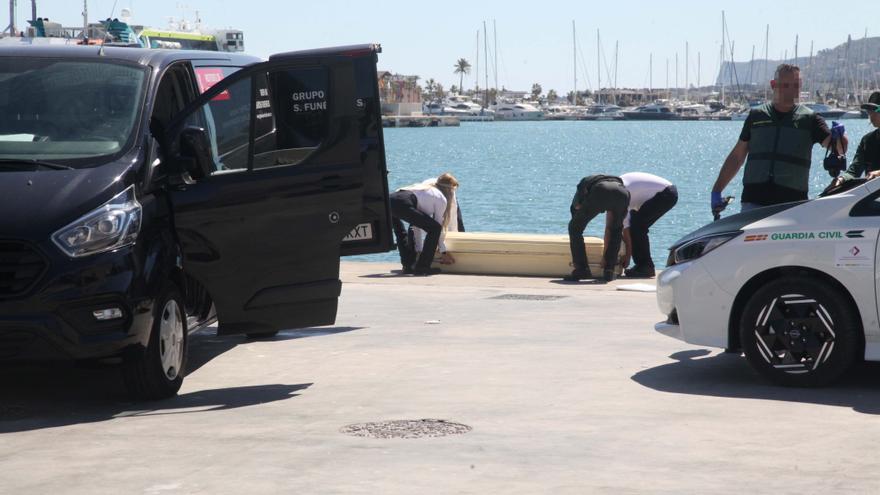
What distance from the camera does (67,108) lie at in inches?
362

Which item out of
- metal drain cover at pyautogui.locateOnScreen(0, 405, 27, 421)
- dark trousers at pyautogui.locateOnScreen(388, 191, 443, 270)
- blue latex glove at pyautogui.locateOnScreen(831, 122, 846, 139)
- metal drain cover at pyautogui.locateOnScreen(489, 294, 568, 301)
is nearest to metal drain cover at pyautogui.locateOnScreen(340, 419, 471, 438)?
A: metal drain cover at pyautogui.locateOnScreen(0, 405, 27, 421)

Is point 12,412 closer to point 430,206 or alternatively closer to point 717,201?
point 717,201

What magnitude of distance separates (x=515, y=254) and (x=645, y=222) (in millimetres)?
1549

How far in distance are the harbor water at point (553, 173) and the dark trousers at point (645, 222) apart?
10325 millimetres

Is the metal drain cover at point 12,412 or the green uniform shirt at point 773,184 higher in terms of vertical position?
the green uniform shirt at point 773,184

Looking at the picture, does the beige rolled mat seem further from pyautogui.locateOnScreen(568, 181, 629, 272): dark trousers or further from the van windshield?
the van windshield

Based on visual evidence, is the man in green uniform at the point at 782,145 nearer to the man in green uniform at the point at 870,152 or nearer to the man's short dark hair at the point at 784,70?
the man's short dark hair at the point at 784,70

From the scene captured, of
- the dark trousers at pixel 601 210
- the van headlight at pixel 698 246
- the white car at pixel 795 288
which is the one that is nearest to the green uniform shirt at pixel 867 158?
the white car at pixel 795 288

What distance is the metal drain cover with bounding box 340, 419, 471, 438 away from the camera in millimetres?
7590

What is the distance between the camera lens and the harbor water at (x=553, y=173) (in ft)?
145

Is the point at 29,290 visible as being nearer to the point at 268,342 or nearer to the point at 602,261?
the point at 268,342

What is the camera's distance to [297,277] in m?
9.20

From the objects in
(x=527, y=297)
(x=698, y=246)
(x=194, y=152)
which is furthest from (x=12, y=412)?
(x=527, y=297)

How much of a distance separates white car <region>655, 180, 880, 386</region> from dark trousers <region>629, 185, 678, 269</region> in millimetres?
7439
